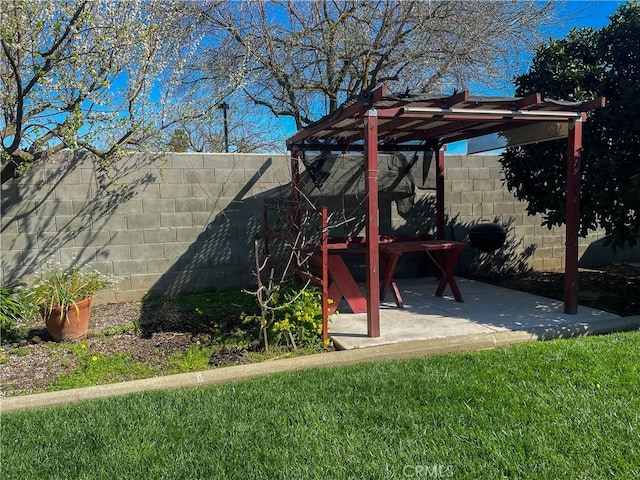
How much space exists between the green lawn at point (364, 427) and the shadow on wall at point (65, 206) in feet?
11.5

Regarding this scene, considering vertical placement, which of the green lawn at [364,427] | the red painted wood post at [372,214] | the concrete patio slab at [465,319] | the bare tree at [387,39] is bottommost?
the green lawn at [364,427]

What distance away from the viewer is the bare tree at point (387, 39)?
9039 mm

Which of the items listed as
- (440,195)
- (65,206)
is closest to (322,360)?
(65,206)

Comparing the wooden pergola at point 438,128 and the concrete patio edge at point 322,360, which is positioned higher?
the wooden pergola at point 438,128

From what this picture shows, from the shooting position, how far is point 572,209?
534 cm

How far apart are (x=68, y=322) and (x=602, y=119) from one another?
637 cm

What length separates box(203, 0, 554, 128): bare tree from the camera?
9.04m

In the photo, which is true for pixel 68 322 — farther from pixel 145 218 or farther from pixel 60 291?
pixel 145 218

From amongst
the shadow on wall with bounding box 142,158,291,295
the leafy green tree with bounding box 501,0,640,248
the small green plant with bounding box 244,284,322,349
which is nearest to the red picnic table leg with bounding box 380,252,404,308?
the small green plant with bounding box 244,284,322,349

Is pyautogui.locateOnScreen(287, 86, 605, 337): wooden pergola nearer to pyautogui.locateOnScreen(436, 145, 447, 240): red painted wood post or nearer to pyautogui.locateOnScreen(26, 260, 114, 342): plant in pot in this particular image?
pyautogui.locateOnScreen(436, 145, 447, 240): red painted wood post

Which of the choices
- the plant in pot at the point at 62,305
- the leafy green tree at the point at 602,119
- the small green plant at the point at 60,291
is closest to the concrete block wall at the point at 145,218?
the small green plant at the point at 60,291

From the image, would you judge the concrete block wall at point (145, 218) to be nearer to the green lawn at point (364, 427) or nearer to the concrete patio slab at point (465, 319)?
the concrete patio slab at point (465, 319)

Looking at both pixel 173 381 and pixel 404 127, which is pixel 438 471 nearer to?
pixel 173 381

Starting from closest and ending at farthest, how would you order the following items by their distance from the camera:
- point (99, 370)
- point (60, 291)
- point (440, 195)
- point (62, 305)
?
point (99, 370)
point (62, 305)
point (60, 291)
point (440, 195)
